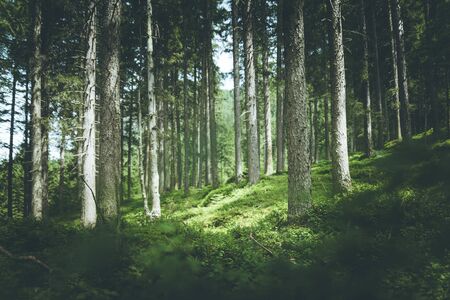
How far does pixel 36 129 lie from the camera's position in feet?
41.9

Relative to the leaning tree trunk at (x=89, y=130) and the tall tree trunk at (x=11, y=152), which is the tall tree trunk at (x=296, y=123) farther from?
the tall tree trunk at (x=11, y=152)

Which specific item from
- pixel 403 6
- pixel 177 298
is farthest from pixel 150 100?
pixel 403 6

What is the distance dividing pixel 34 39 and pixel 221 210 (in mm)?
10368

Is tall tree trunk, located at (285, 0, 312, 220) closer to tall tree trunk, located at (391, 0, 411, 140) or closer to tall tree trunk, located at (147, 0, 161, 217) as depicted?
tall tree trunk, located at (147, 0, 161, 217)

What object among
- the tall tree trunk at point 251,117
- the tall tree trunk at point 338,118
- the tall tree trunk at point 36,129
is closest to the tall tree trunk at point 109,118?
the tall tree trunk at point 36,129

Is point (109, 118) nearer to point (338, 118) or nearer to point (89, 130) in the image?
point (89, 130)

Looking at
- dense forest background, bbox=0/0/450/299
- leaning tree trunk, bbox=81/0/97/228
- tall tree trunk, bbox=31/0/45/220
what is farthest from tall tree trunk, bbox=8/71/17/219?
leaning tree trunk, bbox=81/0/97/228

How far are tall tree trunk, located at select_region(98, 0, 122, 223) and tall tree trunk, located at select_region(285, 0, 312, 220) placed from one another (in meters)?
4.59

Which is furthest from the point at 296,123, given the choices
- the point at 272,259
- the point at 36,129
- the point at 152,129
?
the point at 36,129

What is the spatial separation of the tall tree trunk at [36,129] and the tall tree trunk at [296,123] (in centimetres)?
993

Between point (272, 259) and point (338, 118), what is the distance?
6.38m

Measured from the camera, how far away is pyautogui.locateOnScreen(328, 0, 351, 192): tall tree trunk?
9781mm

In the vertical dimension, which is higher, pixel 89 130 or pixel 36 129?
pixel 36 129

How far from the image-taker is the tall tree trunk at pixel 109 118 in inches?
337
